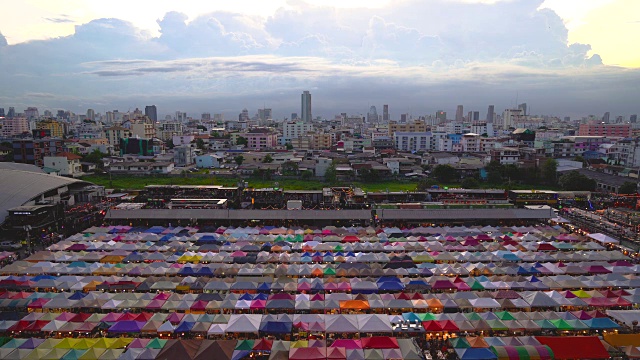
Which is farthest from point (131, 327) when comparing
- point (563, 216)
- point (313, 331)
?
point (563, 216)

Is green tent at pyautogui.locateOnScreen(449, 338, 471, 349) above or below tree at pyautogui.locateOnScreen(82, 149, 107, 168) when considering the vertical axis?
below

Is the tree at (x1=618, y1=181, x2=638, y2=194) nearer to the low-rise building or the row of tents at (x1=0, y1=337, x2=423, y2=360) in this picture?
the row of tents at (x1=0, y1=337, x2=423, y2=360)

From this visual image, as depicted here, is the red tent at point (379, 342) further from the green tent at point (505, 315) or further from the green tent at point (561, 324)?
the green tent at point (561, 324)

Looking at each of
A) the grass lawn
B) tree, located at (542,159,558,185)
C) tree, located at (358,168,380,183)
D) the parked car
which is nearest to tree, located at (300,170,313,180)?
the grass lawn

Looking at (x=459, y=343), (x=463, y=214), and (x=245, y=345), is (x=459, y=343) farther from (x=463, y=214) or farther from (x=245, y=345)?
(x=463, y=214)

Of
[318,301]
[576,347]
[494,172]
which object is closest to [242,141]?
[494,172]

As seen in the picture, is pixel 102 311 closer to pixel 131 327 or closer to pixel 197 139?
pixel 131 327

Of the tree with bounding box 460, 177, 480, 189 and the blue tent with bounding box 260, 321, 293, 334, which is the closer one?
the blue tent with bounding box 260, 321, 293, 334
